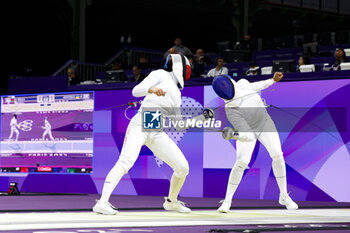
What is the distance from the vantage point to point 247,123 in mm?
7703

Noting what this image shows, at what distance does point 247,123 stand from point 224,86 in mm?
599

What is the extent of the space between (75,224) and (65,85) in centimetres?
565

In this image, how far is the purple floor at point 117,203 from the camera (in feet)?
25.4

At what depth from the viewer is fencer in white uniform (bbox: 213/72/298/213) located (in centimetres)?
721

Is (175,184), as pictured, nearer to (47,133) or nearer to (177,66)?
(177,66)

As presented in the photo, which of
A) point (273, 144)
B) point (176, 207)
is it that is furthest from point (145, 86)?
point (273, 144)

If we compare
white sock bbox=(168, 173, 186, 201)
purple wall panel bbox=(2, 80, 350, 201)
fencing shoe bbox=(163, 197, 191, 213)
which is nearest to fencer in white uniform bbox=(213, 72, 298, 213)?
→ fencing shoe bbox=(163, 197, 191, 213)

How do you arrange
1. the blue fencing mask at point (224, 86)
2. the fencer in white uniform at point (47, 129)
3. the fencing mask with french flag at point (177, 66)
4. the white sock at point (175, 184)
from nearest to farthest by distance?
the white sock at point (175, 184) → the fencing mask with french flag at point (177, 66) → the blue fencing mask at point (224, 86) → the fencer in white uniform at point (47, 129)

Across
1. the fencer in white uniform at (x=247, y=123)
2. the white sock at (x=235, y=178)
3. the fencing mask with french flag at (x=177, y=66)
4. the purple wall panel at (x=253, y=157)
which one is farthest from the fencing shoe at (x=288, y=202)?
the fencing mask with french flag at (x=177, y=66)

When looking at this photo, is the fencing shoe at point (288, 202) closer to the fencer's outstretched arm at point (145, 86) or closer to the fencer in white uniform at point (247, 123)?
the fencer in white uniform at point (247, 123)

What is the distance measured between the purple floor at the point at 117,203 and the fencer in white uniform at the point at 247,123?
0.64m

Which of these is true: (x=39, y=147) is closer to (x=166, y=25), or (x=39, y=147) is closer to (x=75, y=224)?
(x=75, y=224)

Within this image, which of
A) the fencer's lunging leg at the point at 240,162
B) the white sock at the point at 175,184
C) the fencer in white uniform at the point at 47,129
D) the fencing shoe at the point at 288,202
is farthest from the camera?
the fencer in white uniform at the point at 47,129

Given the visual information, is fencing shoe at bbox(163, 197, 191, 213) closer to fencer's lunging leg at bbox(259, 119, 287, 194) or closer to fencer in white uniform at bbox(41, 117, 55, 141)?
fencer's lunging leg at bbox(259, 119, 287, 194)
